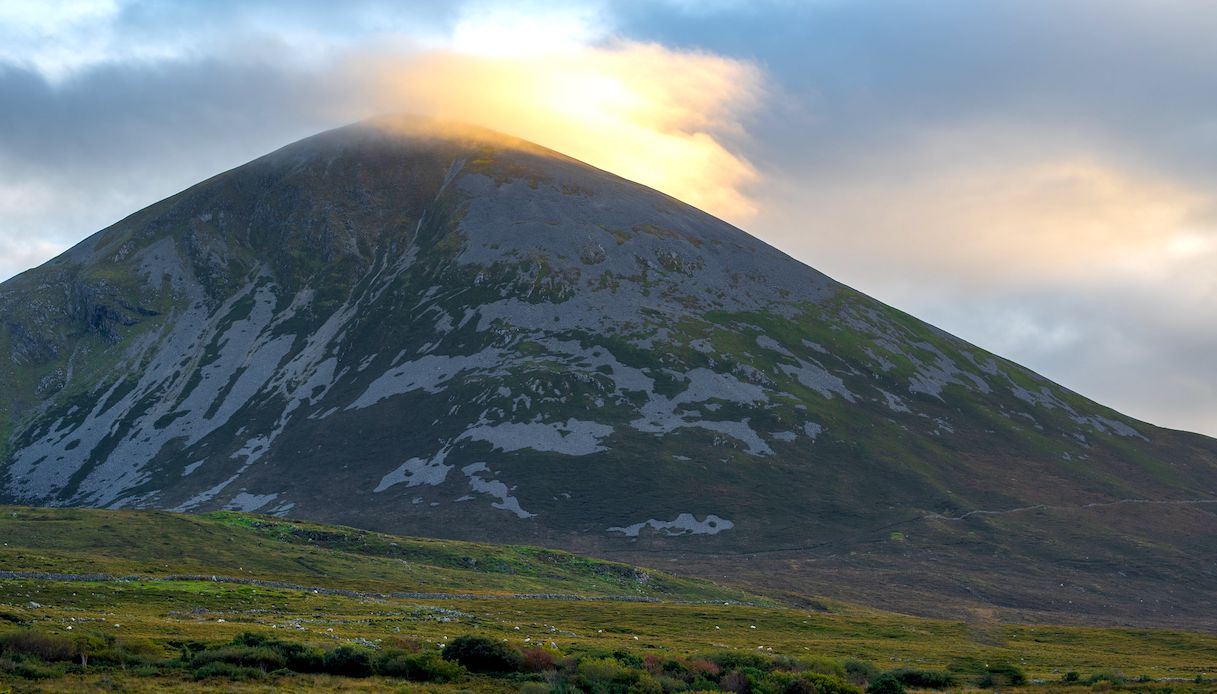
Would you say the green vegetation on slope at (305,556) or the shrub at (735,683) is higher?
the shrub at (735,683)

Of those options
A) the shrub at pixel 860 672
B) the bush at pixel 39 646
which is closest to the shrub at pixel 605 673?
the shrub at pixel 860 672

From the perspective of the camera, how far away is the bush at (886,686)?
52312 mm

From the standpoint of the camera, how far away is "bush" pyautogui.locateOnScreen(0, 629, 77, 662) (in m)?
44.5

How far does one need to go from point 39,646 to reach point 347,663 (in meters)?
12.5

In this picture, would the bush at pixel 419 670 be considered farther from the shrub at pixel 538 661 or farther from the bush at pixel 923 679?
the bush at pixel 923 679

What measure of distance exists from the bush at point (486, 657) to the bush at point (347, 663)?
4.97m

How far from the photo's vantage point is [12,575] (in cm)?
8031

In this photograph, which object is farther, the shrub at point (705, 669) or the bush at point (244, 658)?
the shrub at point (705, 669)

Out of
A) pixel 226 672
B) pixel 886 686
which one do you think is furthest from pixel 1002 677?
pixel 226 672

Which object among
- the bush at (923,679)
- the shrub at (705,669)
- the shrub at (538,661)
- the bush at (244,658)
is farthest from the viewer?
the bush at (923,679)

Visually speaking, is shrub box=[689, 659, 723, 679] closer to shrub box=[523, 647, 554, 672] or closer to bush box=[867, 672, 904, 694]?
shrub box=[523, 647, 554, 672]

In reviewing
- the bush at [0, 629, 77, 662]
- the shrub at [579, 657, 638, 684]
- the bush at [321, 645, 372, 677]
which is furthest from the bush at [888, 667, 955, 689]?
the bush at [0, 629, 77, 662]

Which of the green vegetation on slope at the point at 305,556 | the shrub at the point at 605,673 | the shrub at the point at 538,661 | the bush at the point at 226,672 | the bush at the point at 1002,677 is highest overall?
the bush at the point at 1002,677

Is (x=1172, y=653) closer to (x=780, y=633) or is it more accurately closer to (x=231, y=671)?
(x=780, y=633)
